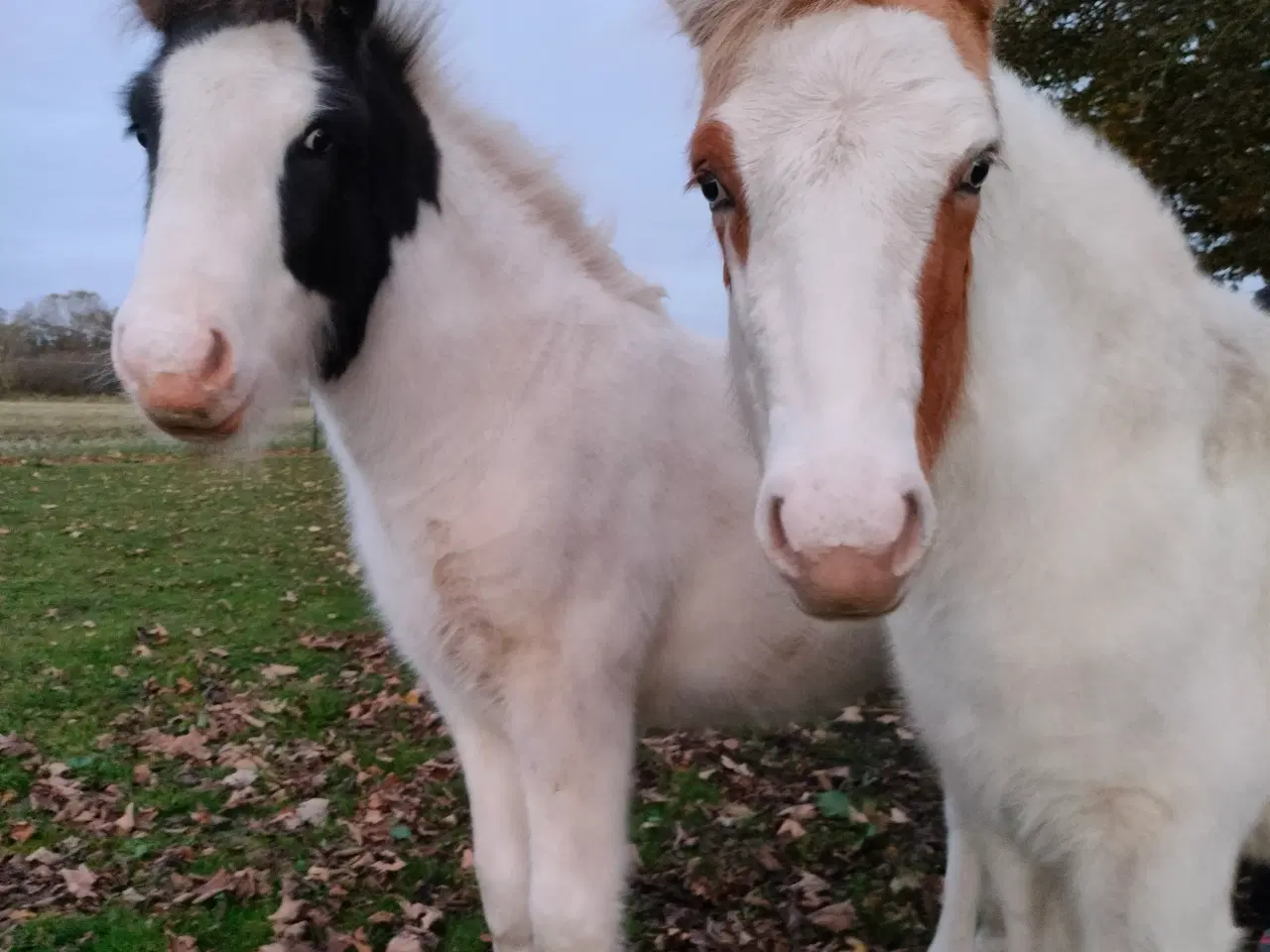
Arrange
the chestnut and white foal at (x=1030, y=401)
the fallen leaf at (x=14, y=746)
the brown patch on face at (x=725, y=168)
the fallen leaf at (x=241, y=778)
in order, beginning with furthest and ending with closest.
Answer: the fallen leaf at (x=14, y=746)
the fallen leaf at (x=241, y=778)
the brown patch on face at (x=725, y=168)
the chestnut and white foal at (x=1030, y=401)

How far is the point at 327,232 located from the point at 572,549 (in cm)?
98

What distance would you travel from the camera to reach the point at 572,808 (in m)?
2.45

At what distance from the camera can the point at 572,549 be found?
246 centimetres

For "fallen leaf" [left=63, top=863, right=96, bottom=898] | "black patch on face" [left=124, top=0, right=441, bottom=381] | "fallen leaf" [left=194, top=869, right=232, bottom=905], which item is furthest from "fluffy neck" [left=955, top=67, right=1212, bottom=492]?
"fallen leaf" [left=63, top=863, right=96, bottom=898]

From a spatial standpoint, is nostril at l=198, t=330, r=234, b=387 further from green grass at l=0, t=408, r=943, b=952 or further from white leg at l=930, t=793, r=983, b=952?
white leg at l=930, t=793, r=983, b=952

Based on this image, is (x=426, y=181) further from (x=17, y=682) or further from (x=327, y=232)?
(x=17, y=682)

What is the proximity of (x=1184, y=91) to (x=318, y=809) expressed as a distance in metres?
6.05

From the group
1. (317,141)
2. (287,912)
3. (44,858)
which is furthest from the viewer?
(44,858)

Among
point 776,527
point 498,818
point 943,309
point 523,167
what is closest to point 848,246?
point 943,309

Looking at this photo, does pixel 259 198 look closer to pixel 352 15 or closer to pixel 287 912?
pixel 352 15

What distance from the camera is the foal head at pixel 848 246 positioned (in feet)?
4.07

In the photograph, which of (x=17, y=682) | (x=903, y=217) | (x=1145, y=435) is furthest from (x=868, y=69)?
(x=17, y=682)

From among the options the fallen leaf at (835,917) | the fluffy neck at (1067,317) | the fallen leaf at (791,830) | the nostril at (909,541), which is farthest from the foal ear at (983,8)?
the fallen leaf at (791,830)

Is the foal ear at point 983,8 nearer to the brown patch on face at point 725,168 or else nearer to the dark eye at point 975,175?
the dark eye at point 975,175
